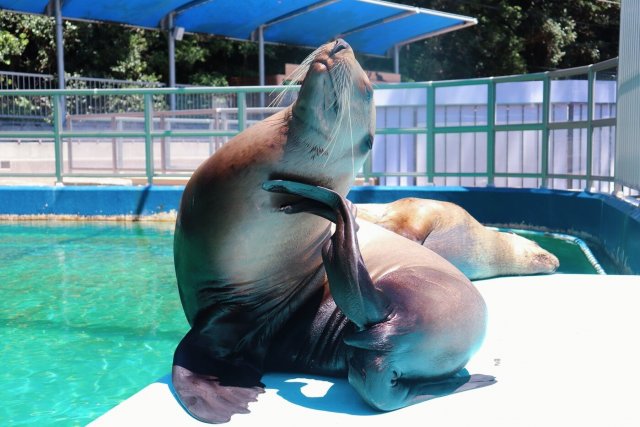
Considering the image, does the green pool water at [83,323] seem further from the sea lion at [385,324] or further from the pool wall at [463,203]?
the sea lion at [385,324]

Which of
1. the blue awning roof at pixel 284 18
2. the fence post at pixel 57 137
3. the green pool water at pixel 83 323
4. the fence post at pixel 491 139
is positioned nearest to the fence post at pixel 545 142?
the fence post at pixel 491 139

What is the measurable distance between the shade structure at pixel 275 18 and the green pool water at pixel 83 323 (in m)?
8.38

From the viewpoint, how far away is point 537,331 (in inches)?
110

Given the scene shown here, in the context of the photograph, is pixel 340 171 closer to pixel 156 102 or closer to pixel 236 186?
pixel 236 186

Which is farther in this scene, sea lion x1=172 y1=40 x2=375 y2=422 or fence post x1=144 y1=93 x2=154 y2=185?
fence post x1=144 y1=93 x2=154 y2=185

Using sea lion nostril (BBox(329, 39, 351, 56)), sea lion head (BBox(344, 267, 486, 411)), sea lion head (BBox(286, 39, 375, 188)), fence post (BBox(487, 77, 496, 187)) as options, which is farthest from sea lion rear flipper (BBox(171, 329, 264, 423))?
fence post (BBox(487, 77, 496, 187))

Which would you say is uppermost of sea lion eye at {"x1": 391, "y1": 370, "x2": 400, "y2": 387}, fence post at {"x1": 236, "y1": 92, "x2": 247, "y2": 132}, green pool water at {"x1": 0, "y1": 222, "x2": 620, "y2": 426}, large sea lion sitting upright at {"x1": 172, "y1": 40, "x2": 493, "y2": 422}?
fence post at {"x1": 236, "y1": 92, "x2": 247, "y2": 132}

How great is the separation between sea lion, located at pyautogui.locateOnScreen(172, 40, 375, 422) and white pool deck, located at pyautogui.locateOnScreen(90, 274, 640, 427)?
0.31 feet

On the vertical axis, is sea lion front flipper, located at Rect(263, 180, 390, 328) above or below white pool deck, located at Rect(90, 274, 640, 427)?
above

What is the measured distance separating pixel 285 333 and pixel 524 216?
650 cm

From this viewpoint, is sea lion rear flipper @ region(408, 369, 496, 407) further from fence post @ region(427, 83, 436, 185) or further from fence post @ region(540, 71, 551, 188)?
fence post @ region(427, 83, 436, 185)

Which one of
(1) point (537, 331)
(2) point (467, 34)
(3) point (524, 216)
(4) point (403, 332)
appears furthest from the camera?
(2) point (467, 34)

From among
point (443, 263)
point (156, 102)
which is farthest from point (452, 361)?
point (156, 102)

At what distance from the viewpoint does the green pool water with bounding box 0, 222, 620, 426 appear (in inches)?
119
